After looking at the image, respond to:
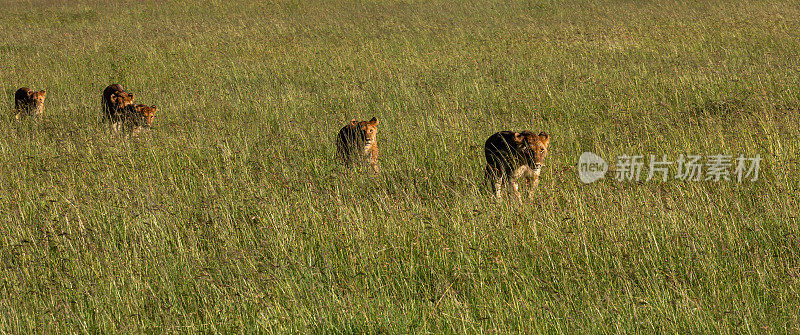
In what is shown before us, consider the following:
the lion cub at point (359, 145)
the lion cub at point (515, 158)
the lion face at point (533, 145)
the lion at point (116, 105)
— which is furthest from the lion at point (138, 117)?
the lion face at point (533, 145)

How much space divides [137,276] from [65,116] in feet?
24.7

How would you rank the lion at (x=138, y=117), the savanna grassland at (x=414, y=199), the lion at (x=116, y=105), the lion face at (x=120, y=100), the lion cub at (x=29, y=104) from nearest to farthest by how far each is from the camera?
the savanna grassland at (x=414, y=199) < the lion at (x=138, y=117) < the lion at (x=116, y=105) < the lion face at (x=120, y=100) < the lion cub at (x=29, y=104)

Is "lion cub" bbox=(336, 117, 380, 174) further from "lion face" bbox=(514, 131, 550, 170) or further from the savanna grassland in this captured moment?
"lion face" bbox=(514, 131, 550, 170)

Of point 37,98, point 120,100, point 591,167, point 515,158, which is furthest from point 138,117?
point 591,167

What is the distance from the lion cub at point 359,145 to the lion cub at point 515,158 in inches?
47.2

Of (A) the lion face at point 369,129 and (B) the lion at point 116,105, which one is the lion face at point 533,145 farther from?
(B) the lion at point 116,105

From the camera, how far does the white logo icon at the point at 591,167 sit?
238 inches

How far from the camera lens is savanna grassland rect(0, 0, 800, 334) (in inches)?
143

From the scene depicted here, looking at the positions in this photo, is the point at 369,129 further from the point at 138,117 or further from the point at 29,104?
the point at 29,104

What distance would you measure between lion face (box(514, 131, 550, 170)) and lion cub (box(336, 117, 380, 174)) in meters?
1.47

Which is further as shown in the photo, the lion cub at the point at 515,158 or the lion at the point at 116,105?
the lion at the point at 116,105

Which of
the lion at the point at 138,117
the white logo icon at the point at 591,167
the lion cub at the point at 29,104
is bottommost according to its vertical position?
the white logo icon at the point at 591,167

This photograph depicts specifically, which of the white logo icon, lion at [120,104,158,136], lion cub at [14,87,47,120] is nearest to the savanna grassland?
the white logo icon

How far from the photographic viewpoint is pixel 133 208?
5.21 meters
